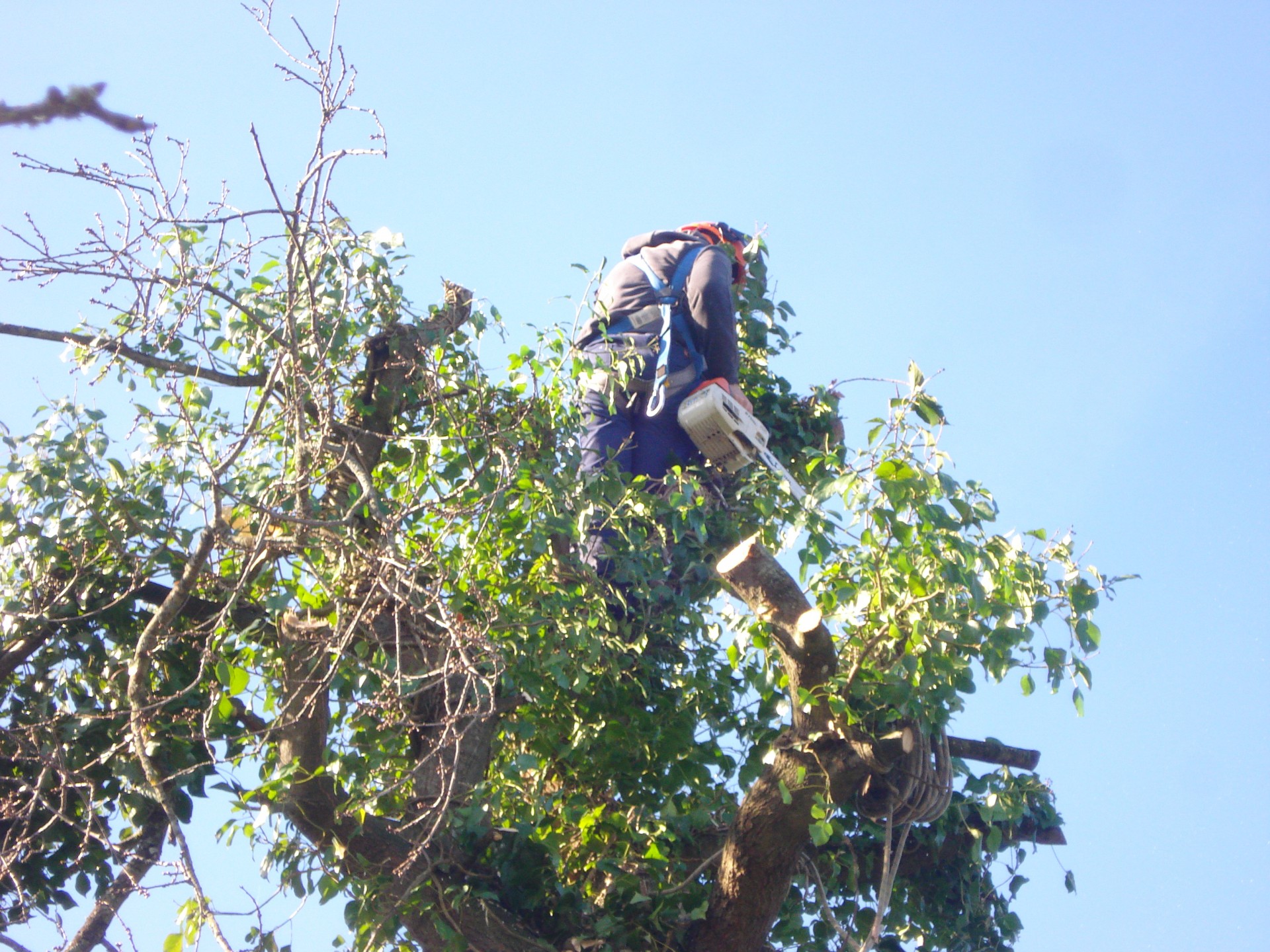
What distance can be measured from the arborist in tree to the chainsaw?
0.12 m

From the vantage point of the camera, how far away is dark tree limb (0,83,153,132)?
62.4 inches

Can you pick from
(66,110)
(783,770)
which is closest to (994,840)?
(783,770)

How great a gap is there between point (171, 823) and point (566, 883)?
5.16 feet

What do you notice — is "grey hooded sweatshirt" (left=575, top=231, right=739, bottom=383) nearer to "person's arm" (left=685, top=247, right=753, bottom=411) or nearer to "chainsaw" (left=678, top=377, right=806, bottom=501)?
"person's arm" (left=685, top=247, right=753, bottom=411)

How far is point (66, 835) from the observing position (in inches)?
157

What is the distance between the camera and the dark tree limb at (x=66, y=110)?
159 cm

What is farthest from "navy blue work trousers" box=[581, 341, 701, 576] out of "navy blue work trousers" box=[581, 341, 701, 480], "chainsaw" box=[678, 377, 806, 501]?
"chainsaw" box=[678, 377, 806, 501]

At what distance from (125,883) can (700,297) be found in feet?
9.89

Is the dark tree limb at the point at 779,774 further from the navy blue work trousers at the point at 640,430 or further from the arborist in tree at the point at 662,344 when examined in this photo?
the arborist in tree at the point at 662,344

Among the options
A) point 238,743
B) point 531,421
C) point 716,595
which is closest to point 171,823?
point 238,743

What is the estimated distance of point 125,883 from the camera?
12.4 feet

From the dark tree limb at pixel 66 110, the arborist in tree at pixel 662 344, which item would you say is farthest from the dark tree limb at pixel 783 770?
the dark tree limb at pixel 66 110

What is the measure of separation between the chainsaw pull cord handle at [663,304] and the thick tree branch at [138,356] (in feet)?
4.97

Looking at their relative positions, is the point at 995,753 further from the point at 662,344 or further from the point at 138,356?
the point at 138,356
